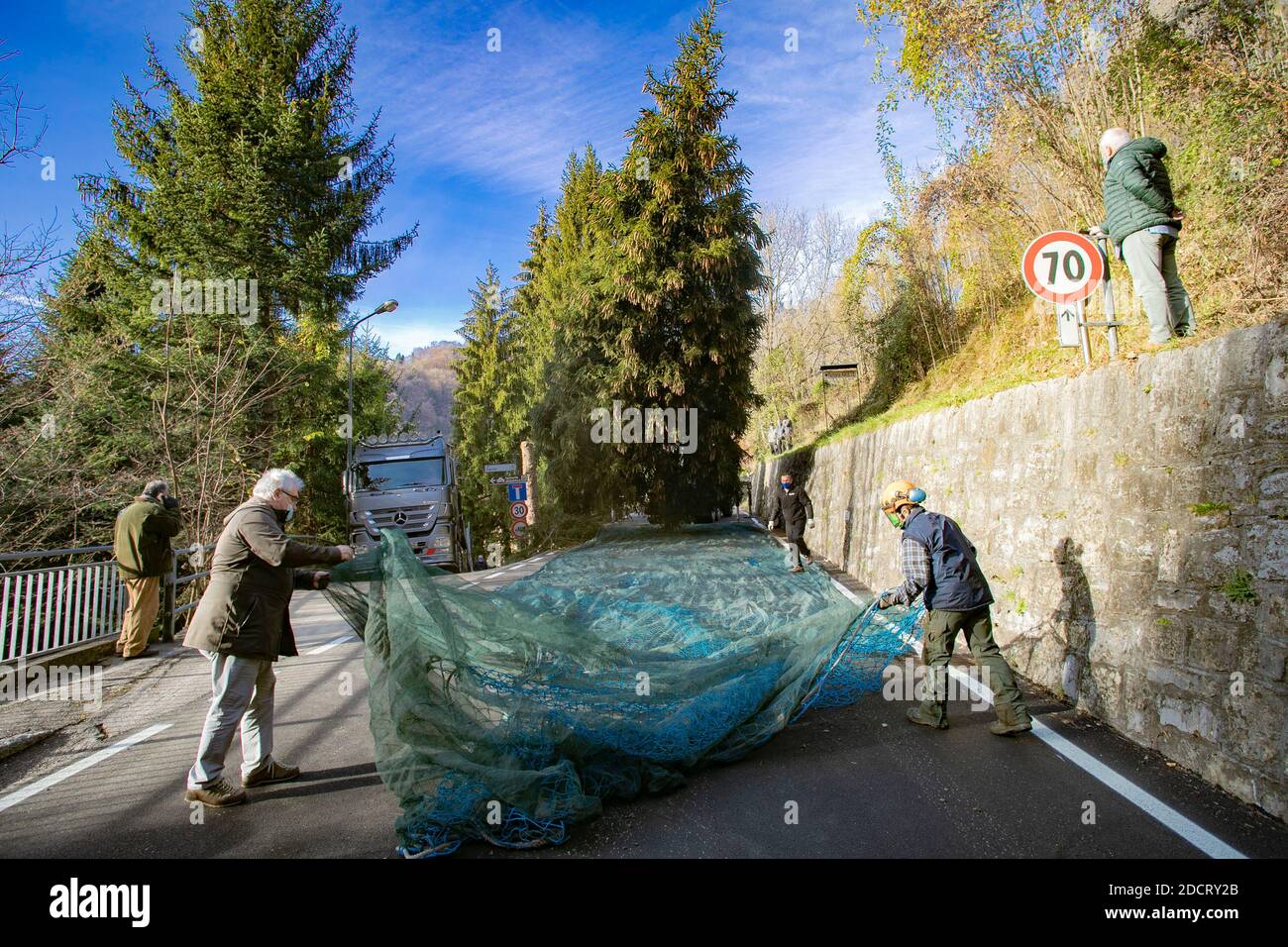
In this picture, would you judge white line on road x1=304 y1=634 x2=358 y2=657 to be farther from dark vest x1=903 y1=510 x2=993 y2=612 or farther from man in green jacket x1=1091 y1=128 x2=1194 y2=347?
man in green jacket x1=1091 y1=128 x2=1194 y2=347

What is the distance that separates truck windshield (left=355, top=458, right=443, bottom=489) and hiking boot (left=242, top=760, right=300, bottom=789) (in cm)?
1409

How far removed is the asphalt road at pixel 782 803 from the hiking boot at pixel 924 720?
7cm

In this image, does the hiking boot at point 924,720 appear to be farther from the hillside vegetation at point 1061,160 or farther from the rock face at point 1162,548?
the hillside vegetation at point 1061,160

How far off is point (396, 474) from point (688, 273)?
9.49 meters

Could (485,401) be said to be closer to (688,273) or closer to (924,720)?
(688,273)

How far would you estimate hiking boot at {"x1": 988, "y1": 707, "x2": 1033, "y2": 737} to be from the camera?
184 inches

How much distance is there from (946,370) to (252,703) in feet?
48.3

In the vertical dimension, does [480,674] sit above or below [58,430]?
below

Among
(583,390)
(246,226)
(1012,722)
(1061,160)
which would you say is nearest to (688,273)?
(583,390)

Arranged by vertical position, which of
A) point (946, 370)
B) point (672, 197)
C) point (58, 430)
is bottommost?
point (58, 430)

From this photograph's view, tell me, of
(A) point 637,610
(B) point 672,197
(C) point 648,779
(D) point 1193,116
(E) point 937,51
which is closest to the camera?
(C) point 648,779

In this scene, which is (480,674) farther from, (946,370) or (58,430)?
(946,370)

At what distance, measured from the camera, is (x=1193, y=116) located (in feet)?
24.5
